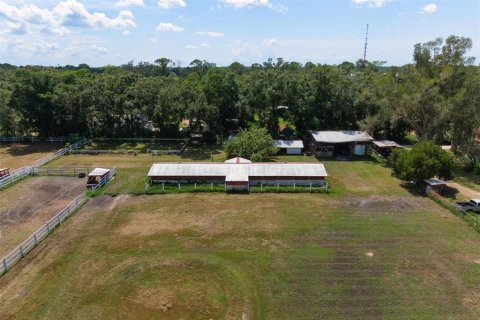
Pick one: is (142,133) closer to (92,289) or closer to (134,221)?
(134,221)

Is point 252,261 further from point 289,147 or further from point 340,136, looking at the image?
point 340,136

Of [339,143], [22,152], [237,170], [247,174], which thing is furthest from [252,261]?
[22,152]

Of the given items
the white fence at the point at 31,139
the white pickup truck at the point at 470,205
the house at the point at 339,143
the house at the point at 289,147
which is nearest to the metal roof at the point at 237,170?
the house at the point at 339,143

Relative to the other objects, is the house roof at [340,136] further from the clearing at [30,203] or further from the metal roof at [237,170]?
the clearing at [30,203]

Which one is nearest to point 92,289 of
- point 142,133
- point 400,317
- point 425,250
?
point 400,317

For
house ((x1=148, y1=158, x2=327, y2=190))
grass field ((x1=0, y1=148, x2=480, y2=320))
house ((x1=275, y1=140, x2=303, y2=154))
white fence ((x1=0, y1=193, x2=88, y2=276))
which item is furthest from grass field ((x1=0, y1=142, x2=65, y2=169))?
house ((x1=275, y1=140, x2=303, y2=154))
